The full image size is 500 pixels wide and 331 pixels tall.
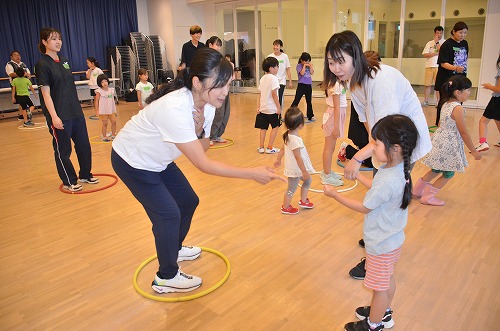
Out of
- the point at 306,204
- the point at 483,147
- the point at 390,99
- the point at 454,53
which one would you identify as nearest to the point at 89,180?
the point at 306,204

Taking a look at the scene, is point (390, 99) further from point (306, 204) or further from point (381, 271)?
point (306, 204)

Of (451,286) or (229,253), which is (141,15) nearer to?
(229,253)

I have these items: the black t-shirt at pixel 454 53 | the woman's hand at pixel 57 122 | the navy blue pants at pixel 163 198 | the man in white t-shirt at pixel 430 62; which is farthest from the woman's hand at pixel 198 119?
the man in white t-shirt at pixel 430 62

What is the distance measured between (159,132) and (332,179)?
10.1 ft

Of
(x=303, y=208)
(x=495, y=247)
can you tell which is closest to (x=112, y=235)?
(x=303, y=208)

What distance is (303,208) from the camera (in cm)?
416

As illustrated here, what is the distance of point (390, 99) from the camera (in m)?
2.37

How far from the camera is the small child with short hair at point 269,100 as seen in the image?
19.7ft

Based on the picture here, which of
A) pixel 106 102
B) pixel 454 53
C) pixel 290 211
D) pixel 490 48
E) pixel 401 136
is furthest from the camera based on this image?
pixel 490 48

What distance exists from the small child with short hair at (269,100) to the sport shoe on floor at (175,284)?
375 cm

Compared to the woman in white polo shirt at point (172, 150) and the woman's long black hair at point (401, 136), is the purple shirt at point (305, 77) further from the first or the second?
the woman's long black hair at point (401, 136)

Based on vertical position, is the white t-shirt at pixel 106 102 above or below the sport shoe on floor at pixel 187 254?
above

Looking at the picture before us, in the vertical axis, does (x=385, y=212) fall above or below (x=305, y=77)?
below

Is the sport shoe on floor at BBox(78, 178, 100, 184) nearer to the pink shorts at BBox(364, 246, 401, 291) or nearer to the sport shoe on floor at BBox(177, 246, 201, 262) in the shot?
the sport shoe on floor at BBox(177, 246, 201, 262)
